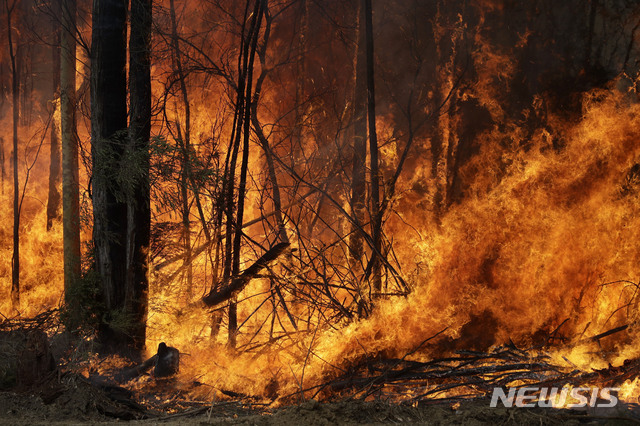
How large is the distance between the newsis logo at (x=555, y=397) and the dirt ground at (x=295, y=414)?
0.15m

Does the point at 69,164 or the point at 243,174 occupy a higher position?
the point at 69,164

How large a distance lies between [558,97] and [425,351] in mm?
6553

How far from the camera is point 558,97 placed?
9922 millimetres

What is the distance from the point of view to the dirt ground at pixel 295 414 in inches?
132

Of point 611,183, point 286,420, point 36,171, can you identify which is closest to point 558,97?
point 611,183

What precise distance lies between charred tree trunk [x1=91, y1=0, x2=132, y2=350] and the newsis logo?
424 cm

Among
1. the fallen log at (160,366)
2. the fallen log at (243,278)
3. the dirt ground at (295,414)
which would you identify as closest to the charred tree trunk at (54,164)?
the fallen log at (243,278)

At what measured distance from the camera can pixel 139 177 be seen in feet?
19.4

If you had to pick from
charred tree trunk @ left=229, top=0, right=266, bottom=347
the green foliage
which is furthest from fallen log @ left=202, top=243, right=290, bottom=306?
the green foliage

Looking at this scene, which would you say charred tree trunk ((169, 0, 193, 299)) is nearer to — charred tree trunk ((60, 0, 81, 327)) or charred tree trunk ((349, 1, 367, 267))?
charred tree trunk ((60, 0, 81, 327))

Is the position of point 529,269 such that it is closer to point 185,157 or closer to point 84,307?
point 185,157

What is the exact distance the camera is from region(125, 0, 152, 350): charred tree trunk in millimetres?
5980

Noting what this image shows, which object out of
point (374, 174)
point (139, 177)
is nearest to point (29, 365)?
point (139, 177)

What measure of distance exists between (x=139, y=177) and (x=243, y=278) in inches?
67.8
